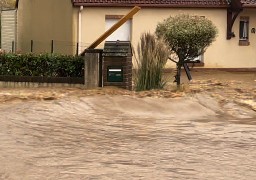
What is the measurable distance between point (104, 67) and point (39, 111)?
12.4 ft

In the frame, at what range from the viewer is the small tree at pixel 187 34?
1450cm

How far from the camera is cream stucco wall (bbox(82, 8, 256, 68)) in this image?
74.5 feet

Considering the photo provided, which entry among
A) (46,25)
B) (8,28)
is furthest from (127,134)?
(8,28)

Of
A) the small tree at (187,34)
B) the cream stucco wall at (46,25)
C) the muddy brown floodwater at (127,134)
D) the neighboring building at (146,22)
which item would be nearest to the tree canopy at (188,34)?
the small tree at (187,34)

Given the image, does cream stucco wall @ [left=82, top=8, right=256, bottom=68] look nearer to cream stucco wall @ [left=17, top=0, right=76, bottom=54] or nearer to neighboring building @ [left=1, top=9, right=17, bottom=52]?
cream stucco wall @ [left=17, top=0, right=76, bottom=54]

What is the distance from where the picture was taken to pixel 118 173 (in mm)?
7004

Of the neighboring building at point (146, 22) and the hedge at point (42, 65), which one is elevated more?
the neighboring building at point (146, 22)

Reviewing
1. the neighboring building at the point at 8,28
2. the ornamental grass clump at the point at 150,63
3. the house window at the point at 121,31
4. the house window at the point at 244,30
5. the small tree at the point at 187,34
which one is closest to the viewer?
the ornamental grass clump at the point at 150,63

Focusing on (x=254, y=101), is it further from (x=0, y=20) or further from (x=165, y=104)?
(x=0, y=20)

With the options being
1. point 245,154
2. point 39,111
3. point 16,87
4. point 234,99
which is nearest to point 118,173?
point 245,154

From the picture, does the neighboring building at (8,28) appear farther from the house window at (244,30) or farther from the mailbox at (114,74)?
the mailbox at (114,74)

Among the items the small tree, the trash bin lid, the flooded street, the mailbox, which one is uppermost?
the small tree

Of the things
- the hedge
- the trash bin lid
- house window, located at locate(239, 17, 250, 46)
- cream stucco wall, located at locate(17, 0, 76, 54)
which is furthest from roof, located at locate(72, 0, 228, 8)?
the trash bin lid

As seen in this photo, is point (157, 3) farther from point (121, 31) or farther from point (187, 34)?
point (187, 34)
